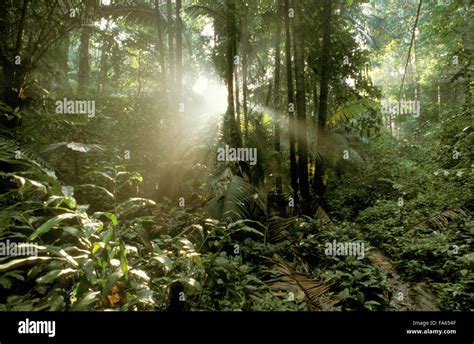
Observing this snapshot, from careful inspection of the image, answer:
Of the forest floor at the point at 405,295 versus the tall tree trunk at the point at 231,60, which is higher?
the tall tree trunk at the point at 231,60

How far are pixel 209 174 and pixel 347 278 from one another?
3.53 meters

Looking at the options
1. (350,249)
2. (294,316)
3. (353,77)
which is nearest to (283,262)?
(350,249)

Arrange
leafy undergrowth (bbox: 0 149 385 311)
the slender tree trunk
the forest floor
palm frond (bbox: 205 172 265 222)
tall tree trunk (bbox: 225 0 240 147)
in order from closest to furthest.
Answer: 1. leafy undergrowth (bbox: 0 149 385 311)
2. the forest floor
3. palm frond (bbox: 205 172 265 222)
4. tall tree trunk (bbox: 225 0 240 147)
5. the slender tree trunk

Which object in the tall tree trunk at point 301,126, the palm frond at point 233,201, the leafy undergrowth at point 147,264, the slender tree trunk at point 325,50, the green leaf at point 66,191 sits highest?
the slender tree trunk at point 325,50

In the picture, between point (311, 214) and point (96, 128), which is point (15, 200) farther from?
point (311, 214)

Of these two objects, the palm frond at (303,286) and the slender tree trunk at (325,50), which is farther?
the slender tree trunk at (325,50)

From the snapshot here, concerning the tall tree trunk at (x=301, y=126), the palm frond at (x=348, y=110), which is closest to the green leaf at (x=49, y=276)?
the tall tree trunk at (x=301, y=126)

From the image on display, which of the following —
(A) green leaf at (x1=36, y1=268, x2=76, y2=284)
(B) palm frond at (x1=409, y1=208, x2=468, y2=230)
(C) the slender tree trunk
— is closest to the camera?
(A) green leaf at (x1=36, y1=268, x2=76, y2=284)

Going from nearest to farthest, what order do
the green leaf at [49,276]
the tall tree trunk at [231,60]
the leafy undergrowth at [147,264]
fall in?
the green leaf at [49,276] < the leafy undergrowth at [147,264] < the tall tree trunk at [231,60]

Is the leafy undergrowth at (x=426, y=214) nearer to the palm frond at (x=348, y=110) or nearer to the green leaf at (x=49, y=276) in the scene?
the palm frond at (x=348, y=110)

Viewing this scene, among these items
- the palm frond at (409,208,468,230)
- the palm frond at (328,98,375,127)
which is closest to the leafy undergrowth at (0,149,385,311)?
the palm frond at (409,208,468,230)

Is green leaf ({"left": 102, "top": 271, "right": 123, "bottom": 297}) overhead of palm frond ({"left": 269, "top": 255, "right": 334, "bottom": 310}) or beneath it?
overhead

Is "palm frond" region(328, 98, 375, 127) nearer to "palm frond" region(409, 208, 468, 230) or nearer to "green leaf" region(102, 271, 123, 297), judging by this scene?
"palm frond" region(409, 208, 468, 230)

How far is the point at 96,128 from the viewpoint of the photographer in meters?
6.04
